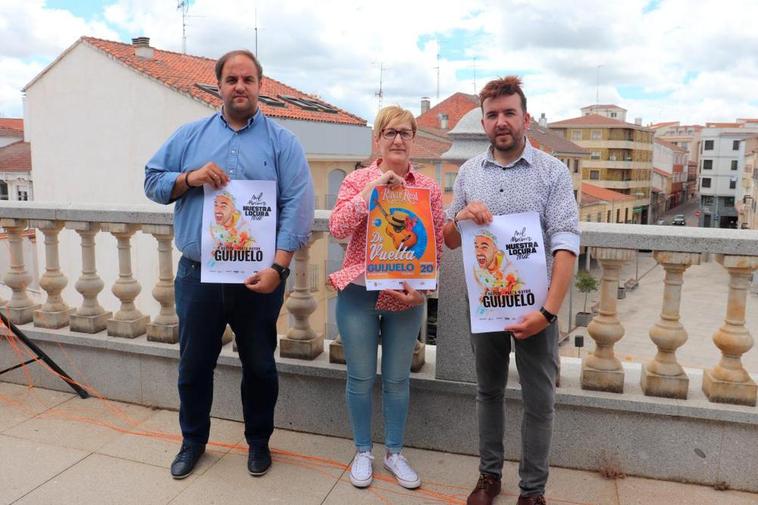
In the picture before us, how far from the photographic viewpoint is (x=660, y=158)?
321 ft

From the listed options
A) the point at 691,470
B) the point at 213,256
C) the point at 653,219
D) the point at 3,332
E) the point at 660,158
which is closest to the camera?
the point at 213,256

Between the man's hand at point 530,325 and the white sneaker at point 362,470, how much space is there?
1204 millimetres

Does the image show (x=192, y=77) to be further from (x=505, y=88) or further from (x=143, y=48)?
(x=505, y=88)

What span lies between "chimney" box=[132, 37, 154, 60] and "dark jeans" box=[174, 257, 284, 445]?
21.1 metres

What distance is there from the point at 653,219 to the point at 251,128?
96633mm

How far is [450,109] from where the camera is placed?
176ft

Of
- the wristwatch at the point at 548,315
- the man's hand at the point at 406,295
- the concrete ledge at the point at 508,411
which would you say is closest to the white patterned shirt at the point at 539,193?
the wristwatch at the point at 548,315

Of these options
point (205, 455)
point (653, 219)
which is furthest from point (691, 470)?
point (653, 219)

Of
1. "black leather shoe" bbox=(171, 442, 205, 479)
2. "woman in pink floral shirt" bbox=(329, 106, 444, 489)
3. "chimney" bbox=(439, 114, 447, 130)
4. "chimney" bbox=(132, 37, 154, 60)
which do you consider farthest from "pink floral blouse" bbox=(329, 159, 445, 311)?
"chimney" bbox=(439, 114, 447, 130)

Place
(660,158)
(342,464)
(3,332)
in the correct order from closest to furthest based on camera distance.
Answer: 1. (342,464)
2. (3,332)
3. (660,158)

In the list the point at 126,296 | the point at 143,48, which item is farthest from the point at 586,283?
the point at 126,296

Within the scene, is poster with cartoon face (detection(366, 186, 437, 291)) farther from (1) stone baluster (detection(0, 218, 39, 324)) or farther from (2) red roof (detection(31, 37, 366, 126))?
(2) red roof (detection(31, 37, 366, 126))

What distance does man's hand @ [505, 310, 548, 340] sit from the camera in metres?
2.76

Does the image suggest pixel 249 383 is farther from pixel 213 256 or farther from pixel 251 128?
pixel 251 128
